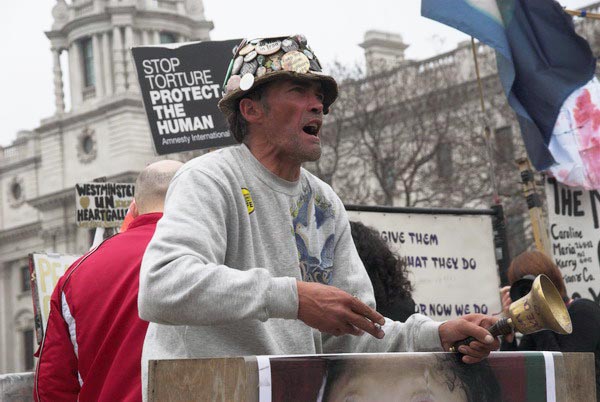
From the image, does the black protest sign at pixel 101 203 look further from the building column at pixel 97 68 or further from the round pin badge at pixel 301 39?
the building column at pixel 97 68

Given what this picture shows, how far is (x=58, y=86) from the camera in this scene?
71.2 m

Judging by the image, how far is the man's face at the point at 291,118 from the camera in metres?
3.29

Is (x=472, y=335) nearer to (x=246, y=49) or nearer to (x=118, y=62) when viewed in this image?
(x=246, y=49)

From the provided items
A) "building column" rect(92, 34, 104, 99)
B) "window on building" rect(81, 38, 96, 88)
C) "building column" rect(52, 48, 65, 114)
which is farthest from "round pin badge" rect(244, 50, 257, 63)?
"building column" rect(52, 48, 65, 114)

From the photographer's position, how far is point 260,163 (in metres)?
3.30

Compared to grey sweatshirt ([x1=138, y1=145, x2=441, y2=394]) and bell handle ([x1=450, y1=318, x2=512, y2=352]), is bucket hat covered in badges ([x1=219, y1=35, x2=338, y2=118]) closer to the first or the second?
grey sweatshirt ([x1=138, y1=145, x2=441, y2=394])

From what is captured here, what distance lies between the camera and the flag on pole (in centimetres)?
837

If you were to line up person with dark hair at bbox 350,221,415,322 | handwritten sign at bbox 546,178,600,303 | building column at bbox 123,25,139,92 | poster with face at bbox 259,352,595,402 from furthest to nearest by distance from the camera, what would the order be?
building column at bbox 123,25,139,92
handwritten sign at bbox 546,178,600,303
person with dark hair at bbox 350,221,415,322
poster with face at bbox 259,352,595,402

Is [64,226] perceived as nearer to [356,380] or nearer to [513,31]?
[513,31]

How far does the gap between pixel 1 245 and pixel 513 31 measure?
64.0 m

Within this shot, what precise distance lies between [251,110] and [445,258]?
171 inches

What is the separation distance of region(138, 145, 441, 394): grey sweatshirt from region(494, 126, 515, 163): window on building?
2918 cm

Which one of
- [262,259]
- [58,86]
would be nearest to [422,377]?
[262,259]

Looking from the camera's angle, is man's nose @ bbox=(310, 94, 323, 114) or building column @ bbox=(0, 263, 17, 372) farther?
building column @ bbox=(0, 263, 17, 372)
